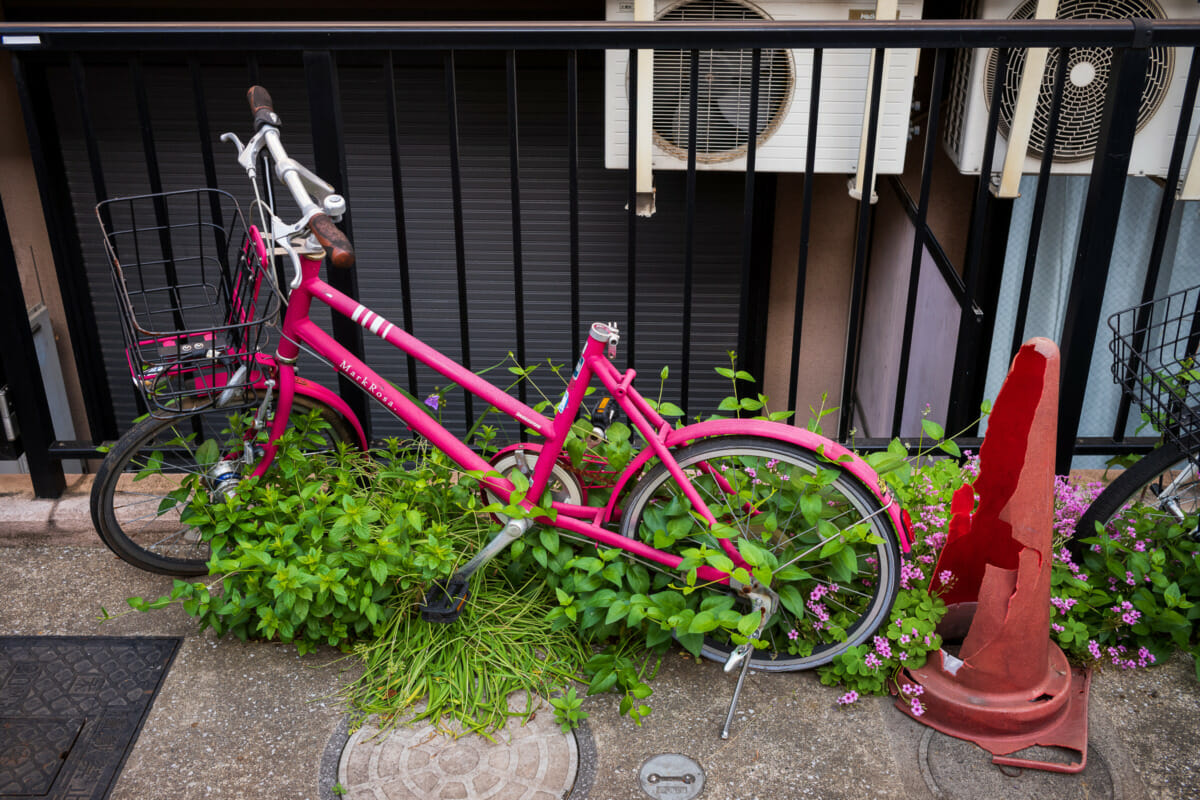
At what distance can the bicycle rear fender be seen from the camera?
7.84 feet

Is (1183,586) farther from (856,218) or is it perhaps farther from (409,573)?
(856,218)

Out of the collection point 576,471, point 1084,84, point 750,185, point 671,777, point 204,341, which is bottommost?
point 671,777

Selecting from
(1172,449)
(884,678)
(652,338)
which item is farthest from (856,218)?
(884,678)

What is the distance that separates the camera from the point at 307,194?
240cm

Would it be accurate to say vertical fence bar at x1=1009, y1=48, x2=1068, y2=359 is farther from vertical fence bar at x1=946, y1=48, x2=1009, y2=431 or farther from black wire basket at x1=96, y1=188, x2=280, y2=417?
black wire basket at x1=96, y1=188, x2=280, y2=417

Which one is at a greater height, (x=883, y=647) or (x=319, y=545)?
(x=319, y=545)

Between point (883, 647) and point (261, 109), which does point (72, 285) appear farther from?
point (883, 647)

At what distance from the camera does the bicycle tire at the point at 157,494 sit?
8.98 feet

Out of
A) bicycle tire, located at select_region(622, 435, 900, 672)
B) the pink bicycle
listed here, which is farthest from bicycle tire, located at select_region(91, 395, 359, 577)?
bicycle tire, located at select_region(622, 435, 900, 672)

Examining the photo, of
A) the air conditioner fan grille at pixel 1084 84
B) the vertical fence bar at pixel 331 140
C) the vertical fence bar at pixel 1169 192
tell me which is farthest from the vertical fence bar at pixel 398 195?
the air conditioner fan grille at pixel 1084 84

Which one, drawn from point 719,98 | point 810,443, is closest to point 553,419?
→ point 810,443

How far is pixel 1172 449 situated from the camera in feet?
8.58

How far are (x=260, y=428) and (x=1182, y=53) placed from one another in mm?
4352

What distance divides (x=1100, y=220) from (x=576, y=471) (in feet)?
5.29
